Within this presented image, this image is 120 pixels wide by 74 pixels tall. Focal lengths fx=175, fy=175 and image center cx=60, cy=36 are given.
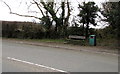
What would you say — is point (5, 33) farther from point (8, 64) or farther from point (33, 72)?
point (33, 72)

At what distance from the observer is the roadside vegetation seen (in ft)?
51.1

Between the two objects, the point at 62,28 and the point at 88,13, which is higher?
the point at 88,13

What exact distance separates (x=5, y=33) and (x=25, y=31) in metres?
3.24

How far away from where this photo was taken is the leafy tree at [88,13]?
57.1 ft

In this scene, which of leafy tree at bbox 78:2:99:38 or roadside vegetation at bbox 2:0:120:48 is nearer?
roadside vegetation at bbox 2:0:120:48

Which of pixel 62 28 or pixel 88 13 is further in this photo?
pixel 62 28

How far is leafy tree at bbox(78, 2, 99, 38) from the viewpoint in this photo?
57.1 ft

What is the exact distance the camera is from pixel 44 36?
2073 centimetres

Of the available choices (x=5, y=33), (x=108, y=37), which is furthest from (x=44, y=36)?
(x=108, y=37)

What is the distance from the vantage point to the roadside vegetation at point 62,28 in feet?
51.1

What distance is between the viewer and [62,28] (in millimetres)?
20094

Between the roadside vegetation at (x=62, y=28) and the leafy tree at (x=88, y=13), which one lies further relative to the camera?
the leafy tree at (x=88, y=13)

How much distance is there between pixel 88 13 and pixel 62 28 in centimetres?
390

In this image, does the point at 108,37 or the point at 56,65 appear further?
the point at 108,37
